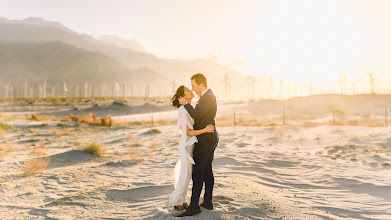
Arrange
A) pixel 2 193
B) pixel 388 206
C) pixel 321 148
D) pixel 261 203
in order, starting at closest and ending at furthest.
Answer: pixel 261 203
pixel 388 206
pixel 2 193
pixel 321 148

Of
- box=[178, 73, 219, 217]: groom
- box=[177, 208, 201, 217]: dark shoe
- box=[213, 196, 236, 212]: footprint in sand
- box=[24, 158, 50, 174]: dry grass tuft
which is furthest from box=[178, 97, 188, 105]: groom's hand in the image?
box=[24, 158, 50, 174]: dry grass tuft

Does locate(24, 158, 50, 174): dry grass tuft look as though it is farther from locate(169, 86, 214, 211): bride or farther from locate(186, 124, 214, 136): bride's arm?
locate(186, 124, 214, 136): bride's arm

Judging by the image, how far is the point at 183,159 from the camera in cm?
523

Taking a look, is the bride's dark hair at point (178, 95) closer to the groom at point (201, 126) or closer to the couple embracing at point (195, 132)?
the couple embracing at point (195, 132)

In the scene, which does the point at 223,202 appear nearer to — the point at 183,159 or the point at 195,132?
the point at 183,159

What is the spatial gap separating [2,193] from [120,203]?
336 centimetres

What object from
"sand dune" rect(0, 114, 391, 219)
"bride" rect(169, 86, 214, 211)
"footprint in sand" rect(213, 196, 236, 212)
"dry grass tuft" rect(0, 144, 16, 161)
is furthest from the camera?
"dry grass tuft" rect(0, 144, 16, 161)

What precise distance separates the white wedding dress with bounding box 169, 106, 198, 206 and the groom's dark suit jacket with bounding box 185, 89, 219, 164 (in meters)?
0.10

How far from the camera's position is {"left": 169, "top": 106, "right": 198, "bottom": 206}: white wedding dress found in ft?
16.8

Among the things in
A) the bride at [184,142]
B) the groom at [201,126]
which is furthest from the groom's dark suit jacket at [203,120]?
the bride at [184,142]

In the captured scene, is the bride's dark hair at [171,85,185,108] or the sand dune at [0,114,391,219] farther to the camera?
the sand dune at [0,114,391,219]

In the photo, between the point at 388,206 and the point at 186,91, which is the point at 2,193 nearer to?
the point at 186,91

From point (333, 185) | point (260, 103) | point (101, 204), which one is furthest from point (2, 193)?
point (260, 103)

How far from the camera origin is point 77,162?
11.5 meters
